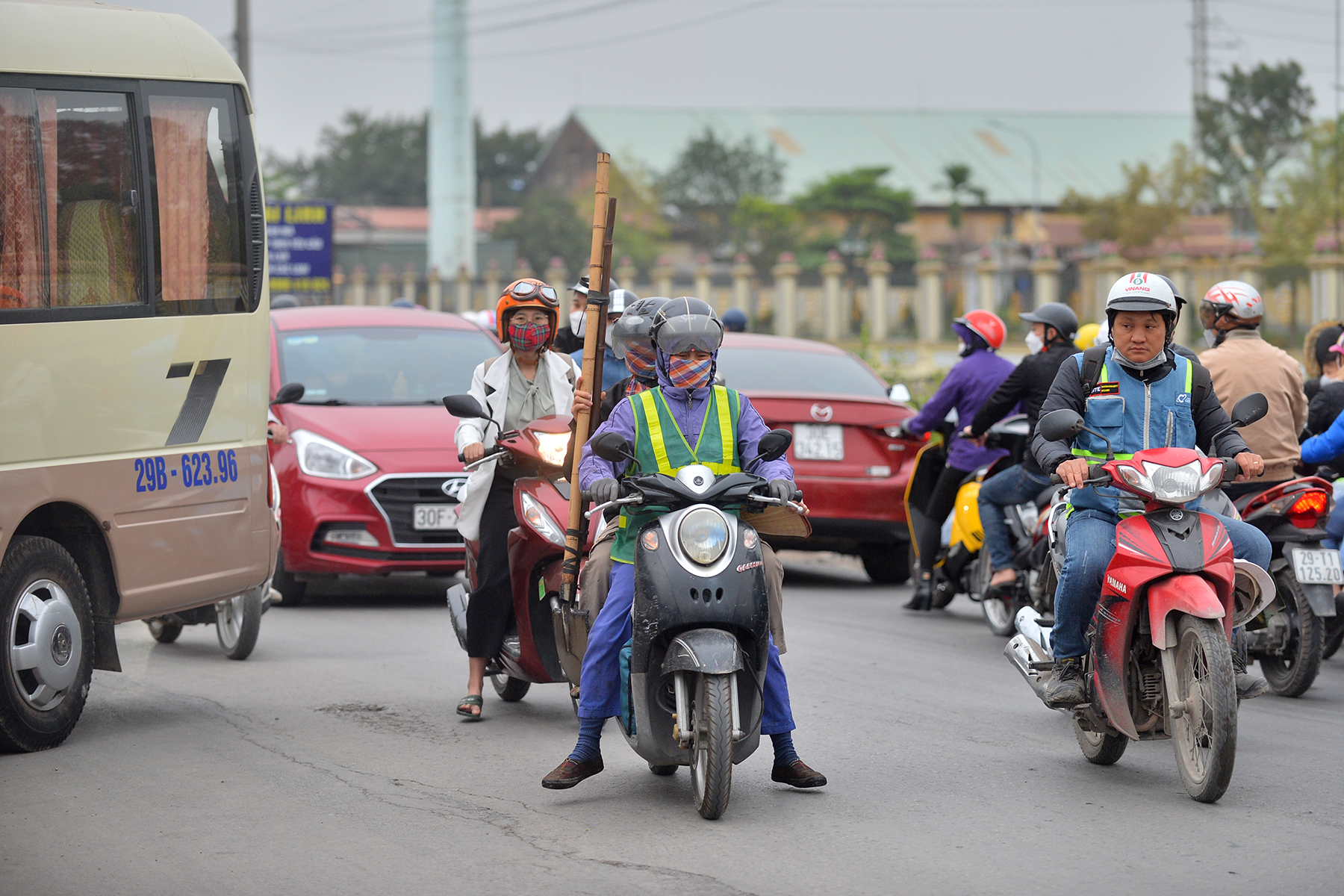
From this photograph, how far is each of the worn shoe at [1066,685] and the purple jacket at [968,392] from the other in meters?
4.10

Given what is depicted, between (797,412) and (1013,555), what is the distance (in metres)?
2.62

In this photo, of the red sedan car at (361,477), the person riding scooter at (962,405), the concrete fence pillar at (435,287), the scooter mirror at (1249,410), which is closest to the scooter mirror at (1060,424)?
the scooter mirror at (1249,410)

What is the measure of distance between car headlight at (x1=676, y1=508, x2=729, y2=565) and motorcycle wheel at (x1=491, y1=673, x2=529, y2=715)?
8.73 ft

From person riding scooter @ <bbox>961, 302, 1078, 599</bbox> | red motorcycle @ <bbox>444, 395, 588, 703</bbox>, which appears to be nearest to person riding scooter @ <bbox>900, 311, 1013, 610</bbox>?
person riding scooter @ <bbox>961, 302, 1078, 599</bbox>

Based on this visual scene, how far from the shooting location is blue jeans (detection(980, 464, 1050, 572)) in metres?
9.70

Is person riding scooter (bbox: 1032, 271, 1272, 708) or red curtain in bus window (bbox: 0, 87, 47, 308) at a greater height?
red curtain in bus window (bbox: 0, 87, 47, 308)

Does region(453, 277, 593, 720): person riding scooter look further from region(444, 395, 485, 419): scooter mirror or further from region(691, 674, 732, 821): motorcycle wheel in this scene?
region(691, 674, 732, 821): motorcycle wheel

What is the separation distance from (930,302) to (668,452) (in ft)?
127

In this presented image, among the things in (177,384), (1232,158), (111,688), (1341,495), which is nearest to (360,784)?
(177,384)

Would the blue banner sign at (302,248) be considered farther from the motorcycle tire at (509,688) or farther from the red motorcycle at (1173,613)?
the red motorcycle at (1173,613)

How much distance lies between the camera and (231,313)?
7.43 m

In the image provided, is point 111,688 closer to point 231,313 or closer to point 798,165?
point 231,313

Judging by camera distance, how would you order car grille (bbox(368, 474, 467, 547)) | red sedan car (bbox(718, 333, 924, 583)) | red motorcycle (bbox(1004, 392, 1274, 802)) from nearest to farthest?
1. red motorcycle (bbox(1004, 392, 1274, 802))
2. car grille (bbox(368, 474, 467, 547))
3. red sedan car (bbox(718, 333, 924, 583))

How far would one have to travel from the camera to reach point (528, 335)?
23.8 feet
